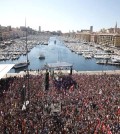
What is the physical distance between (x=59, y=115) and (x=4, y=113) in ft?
16.6

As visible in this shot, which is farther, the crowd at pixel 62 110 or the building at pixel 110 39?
the building at pixel 110 39

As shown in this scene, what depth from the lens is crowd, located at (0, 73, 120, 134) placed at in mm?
19188

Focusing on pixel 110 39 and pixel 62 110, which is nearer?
pixel 62 110

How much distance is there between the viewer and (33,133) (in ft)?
60.1

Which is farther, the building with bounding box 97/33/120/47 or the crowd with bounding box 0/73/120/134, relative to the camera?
the building with bounding box 97/33/120/47

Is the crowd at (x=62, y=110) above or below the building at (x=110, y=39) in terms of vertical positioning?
below

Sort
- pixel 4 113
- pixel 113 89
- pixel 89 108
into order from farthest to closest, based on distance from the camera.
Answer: pixel 113 89 → pixel 89 108 → pixel 4 113

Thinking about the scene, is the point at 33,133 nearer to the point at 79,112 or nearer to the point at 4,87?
the point at 79,112

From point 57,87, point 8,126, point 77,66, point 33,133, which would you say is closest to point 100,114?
point 33,133

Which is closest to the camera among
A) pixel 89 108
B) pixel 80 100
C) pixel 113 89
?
pixel 89 108

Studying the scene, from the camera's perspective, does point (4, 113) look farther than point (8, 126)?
Yes

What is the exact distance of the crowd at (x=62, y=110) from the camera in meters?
19.2

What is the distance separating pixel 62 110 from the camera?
23.6 meters

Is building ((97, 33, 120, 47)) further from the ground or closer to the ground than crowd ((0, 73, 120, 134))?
further from the ground
